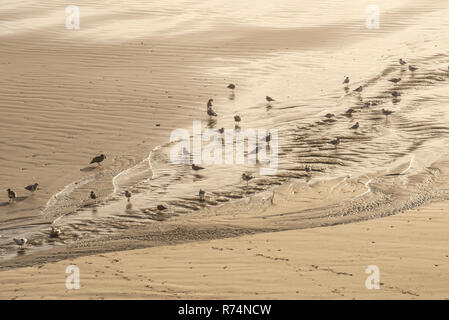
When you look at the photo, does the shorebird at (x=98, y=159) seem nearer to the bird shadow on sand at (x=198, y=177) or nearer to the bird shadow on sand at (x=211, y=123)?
the bird shadow on sand at (x=198, y=177)

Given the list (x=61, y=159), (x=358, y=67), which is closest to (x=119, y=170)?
(x=61, y=159)

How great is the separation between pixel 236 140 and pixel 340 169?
2.67 m

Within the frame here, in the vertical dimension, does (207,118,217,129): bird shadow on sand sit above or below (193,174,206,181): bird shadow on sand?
above

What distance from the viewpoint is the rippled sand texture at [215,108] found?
1213 centimetres

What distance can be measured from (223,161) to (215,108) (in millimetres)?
3461

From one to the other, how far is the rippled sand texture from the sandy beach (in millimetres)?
55

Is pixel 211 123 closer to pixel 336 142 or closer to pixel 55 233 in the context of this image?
pixel 336 142

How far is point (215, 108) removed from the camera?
17.6 meters

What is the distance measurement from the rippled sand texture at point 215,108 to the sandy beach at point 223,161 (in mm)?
55

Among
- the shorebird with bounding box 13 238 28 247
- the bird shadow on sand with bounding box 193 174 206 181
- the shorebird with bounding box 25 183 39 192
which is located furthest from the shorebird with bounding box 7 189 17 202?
the bird shadow on sand with bounding box 193 174 206 181

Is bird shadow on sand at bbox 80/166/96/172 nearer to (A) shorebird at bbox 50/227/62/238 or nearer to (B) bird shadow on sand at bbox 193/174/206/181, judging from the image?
(B) bird shadow on sand at bbox 193/174/206/181

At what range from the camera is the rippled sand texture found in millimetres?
12133

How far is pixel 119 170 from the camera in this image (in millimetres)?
13945

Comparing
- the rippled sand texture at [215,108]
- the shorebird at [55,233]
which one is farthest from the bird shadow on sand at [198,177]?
the shorebird at [55,233]
